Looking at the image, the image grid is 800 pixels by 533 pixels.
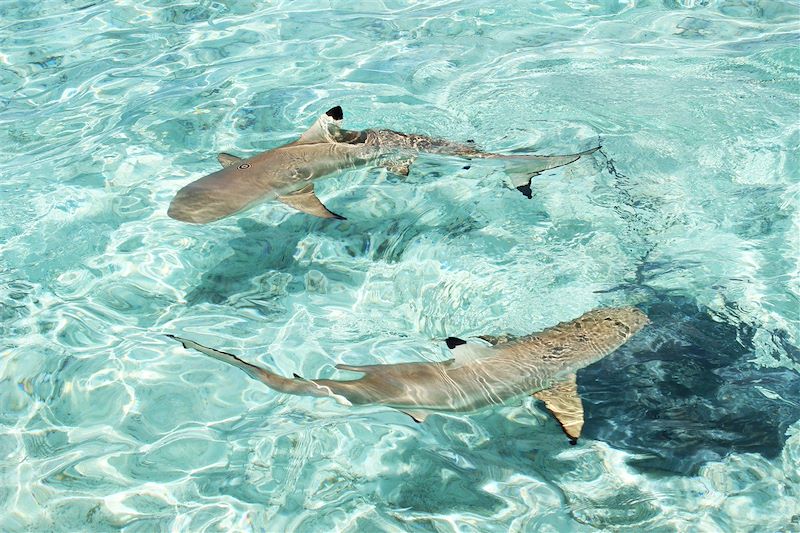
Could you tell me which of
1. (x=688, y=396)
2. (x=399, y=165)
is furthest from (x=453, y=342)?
(x=399, y=165)

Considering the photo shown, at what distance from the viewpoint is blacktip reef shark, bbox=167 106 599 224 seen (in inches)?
221

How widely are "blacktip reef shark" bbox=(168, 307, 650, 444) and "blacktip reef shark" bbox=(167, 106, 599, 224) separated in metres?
1.56

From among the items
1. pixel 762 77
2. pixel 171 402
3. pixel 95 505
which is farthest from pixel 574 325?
pixel 762 77

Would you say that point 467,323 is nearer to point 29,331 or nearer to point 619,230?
point 619,230

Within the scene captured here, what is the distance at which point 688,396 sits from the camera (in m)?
4.66

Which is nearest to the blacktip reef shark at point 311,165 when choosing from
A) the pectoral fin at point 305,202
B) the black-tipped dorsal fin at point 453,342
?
the pectoral fin at point 305,202

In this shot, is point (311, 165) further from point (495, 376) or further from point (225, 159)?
point (495, 376)

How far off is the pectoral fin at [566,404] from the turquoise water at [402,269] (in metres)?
0.13

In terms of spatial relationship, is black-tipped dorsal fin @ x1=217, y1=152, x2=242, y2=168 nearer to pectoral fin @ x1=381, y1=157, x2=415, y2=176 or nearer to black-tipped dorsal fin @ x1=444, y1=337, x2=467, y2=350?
pectoral fin @ x1=381, y1=157, x2=415, y2=176

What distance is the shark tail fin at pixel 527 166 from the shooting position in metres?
6.03

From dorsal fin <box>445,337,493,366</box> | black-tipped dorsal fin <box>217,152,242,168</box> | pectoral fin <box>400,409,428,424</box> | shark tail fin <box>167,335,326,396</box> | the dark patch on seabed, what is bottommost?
the dark patch on seabed

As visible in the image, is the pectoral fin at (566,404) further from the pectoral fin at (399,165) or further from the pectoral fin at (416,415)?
the pectoral fin at (399,165)

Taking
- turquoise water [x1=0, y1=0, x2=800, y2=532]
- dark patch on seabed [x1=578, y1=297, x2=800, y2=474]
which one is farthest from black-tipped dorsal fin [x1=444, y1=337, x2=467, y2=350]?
dark patch on seabed [x1=578, y1=297, x2=800, y2=474]

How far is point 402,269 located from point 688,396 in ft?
7.21
